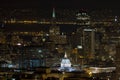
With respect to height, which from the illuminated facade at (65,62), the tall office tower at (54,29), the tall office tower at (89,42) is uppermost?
the tall office tower at (54,29)

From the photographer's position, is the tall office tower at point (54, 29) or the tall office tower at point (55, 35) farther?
the tall office tower at point (55, 35)

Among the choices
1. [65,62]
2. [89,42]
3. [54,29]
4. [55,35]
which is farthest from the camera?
[55,35]

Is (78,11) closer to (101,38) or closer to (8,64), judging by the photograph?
(101,38)

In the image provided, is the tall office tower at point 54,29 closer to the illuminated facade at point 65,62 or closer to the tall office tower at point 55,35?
the tall office tower at point 55,35

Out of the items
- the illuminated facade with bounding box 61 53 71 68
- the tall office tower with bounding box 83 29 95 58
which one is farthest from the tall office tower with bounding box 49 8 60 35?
the illuminated facade with bounding box 61 53 71 68

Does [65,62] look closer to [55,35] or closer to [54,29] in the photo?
[54,29]

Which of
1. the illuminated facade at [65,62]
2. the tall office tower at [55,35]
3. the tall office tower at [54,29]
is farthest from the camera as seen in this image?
the tall office tower at [55,35]

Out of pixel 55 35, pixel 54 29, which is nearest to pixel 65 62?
pixel 54 29

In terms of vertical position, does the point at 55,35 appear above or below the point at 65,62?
above

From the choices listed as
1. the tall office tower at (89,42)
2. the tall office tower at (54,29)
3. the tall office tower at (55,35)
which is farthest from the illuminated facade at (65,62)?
the tall office tower at (55,35)
